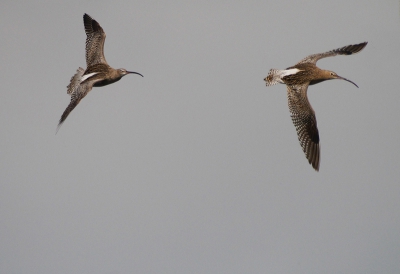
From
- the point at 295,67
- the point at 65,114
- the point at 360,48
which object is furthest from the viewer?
the point at 360,48

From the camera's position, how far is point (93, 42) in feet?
74.8

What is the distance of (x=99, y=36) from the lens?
2292 cm

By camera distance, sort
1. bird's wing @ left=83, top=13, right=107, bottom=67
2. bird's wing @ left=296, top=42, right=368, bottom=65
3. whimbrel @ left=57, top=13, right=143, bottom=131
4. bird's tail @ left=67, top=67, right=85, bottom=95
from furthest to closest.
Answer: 1. bird's wing @ left=83, top=13, right=107, bottom=67
2. bird's tail @ left=67, top=67, right=85, bottom=95
3. bird's wing @ left=296, top=42, right=368, bottom=65
4. whimbrel @ left=57, top=13, right=143, bottom=131

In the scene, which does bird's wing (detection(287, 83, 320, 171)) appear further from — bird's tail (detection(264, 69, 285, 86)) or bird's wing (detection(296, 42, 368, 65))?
→ bird's wing (detection(296, 42, 368, 65))

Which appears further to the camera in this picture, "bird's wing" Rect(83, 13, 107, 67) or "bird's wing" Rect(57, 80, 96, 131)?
"bird's wing" Rect(83, 13, 107, 67)

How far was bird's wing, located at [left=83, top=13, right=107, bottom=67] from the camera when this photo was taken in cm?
2250

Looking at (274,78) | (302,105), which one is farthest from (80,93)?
(302,105)

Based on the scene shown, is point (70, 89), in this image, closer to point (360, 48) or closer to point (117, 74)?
point (117, 74)

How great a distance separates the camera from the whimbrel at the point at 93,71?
20802mm

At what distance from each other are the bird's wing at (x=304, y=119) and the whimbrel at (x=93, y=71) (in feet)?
14.2

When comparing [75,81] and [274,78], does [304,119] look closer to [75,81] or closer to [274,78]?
[274,78]

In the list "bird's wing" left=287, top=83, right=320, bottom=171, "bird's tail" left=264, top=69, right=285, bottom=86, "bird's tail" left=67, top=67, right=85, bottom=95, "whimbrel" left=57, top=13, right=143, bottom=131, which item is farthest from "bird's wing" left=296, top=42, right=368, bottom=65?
"bird's tail" left=67, top=67, right=85, bottom=95

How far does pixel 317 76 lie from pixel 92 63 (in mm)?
5618

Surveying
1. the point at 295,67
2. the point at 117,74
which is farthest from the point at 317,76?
the point at 117,74
